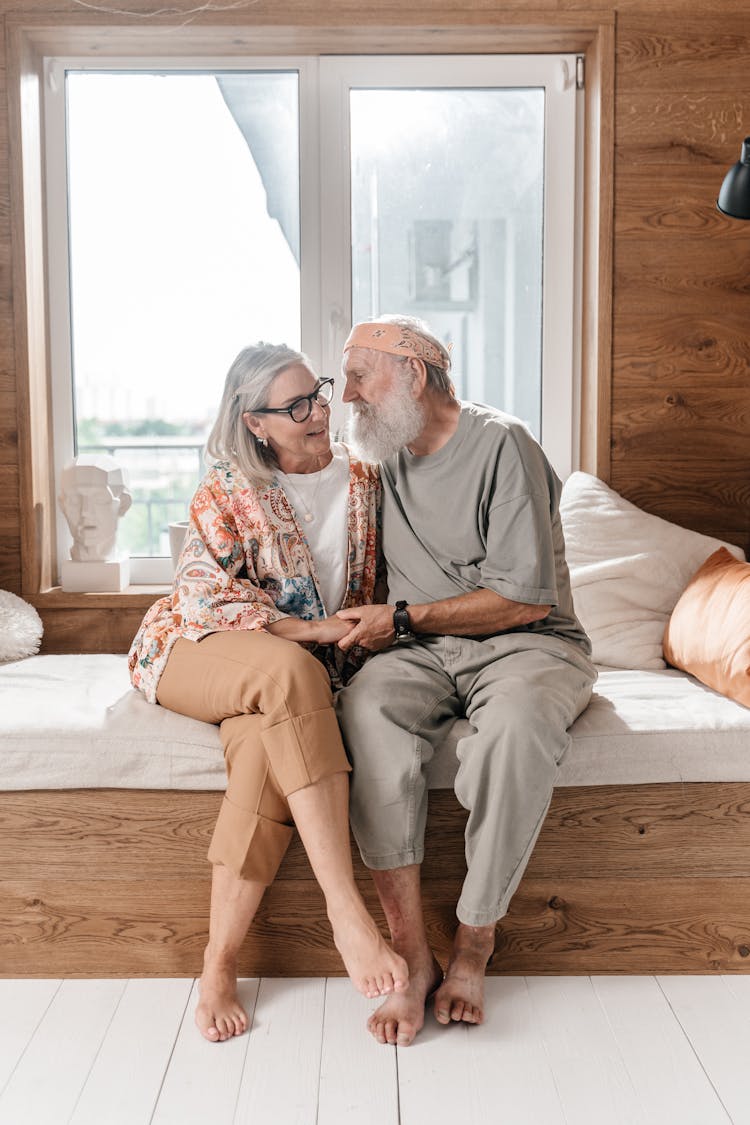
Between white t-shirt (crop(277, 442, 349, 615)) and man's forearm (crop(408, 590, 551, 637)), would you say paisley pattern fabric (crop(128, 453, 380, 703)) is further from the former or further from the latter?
man's forearm (crop(408, 590, 551, 637))

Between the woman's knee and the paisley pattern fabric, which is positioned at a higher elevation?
the paisley pattern fabric

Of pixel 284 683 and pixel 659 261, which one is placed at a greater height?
pixel 659 261

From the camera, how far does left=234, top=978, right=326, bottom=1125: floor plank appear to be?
1665 mm

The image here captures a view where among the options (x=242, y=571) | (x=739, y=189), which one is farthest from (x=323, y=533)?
(x=739, y=189)

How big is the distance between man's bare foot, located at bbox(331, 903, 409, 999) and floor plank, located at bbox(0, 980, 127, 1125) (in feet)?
1.46

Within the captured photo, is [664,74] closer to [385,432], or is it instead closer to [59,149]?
[385,432]

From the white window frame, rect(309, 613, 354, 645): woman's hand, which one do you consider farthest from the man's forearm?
the white window frame

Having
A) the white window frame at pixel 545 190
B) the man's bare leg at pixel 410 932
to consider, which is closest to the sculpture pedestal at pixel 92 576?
the white window frame at pixel 545 190

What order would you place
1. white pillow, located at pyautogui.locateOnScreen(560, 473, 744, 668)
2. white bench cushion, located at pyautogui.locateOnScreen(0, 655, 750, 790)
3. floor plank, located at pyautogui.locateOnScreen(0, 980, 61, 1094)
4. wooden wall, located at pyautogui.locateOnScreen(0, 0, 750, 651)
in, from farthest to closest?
wooden wall, located at pyautogui.locateOnScreen(0, 0, 750, 651), white pillow, located at pyautogui.locateOnScreen(560, 473, 744, 668), white bench cushion, located at pyautogui.locateOnScreen(0, 655, 750, 790), floor plank, located at pyautogui.locateOnScreen(0, 980, 61, 1094)

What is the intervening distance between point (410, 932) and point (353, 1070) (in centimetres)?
26

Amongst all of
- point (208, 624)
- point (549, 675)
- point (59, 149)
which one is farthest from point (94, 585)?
point (549, 675)

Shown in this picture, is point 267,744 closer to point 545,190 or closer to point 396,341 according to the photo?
point 396,341

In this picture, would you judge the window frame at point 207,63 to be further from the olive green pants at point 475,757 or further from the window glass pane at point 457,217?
the olive green pants at point 475,757

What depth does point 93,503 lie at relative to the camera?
300cm
